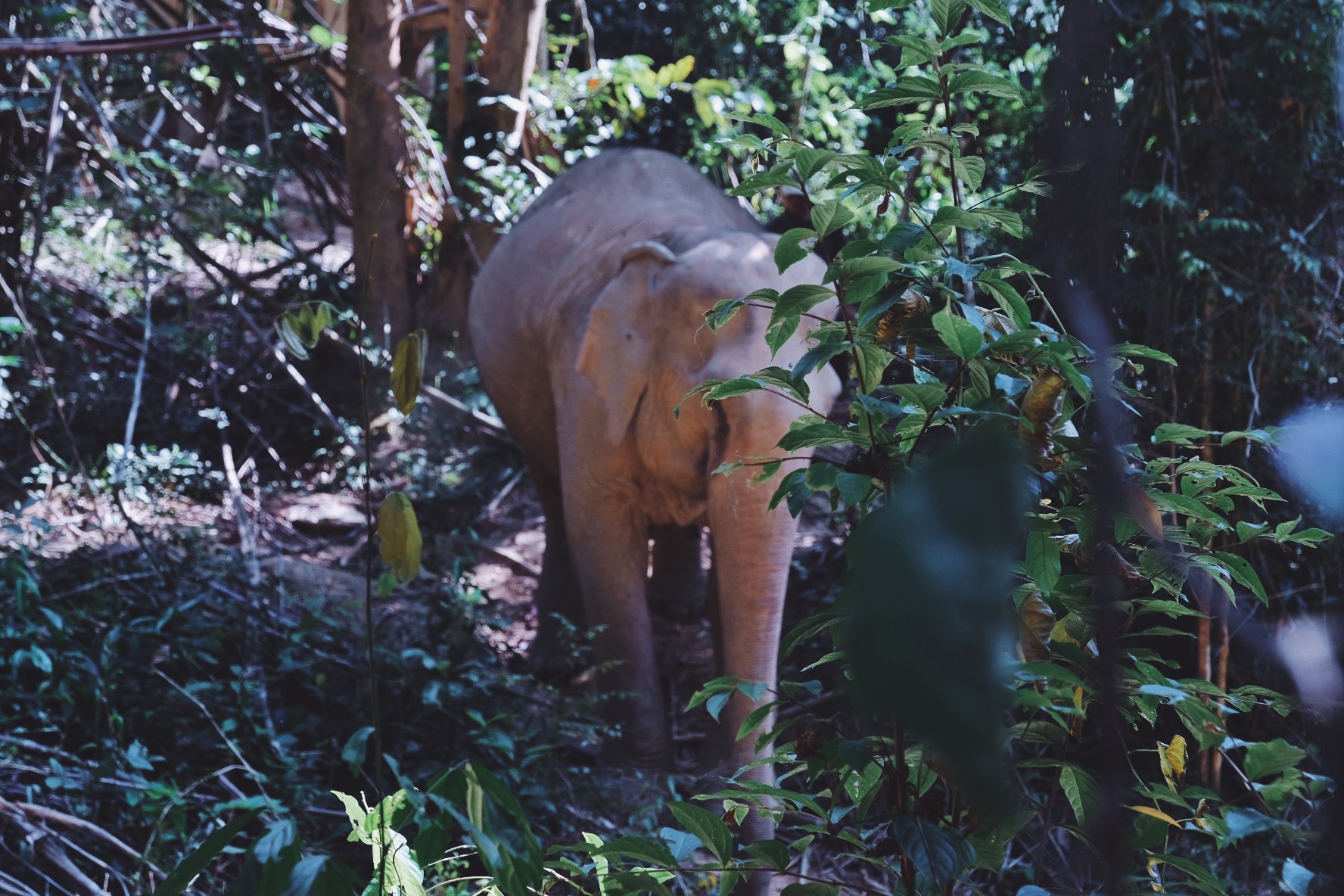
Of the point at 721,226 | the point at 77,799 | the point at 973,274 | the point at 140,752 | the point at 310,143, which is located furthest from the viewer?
the point at 310,143

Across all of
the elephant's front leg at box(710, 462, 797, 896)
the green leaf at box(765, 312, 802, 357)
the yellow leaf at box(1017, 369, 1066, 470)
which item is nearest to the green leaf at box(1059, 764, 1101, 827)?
the yellow leaf at box(1017, 369, 1066, 470)

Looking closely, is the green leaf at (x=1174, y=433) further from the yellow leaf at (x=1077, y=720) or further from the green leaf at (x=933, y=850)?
the green leaf at (x=933, y=850)

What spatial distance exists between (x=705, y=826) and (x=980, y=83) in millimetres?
877

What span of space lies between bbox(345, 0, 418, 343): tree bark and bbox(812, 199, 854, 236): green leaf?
468cm

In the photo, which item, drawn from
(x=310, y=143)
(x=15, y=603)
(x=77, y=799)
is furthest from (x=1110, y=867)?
(x=310, y=143)

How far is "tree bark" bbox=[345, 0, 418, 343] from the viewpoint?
579cm

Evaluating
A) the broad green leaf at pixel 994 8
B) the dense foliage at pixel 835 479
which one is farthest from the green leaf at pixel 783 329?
the broad green leaf at pixel 994 8

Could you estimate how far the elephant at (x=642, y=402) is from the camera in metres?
3.28

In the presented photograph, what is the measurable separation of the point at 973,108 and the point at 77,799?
3.69 metres

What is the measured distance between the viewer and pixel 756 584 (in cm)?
325

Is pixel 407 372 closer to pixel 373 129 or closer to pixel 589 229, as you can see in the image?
pixel 589 229

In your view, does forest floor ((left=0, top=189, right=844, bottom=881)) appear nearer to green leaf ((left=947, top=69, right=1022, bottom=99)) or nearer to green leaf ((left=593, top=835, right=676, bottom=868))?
green leaf ((left=593, top=835, right=676, bottom=868))

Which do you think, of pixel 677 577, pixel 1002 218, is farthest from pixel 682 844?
pixel 677 577

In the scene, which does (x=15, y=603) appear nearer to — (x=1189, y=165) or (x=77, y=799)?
(x=77, y=799)
